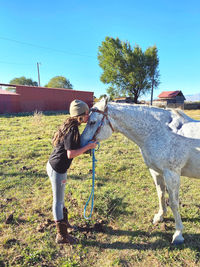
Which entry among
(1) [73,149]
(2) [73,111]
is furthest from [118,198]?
(2) [73,111]

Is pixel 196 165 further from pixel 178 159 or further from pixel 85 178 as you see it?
pixel 85 178

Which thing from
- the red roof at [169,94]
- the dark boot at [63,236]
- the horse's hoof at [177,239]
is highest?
the red roof at [169,94]

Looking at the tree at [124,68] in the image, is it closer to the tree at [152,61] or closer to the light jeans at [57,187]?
the tree at [152,61]

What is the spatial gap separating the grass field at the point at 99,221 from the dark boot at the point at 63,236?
78 mm

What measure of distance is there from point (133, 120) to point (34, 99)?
65.8 ft

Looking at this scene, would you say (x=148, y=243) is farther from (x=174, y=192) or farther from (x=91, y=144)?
(x=91, y=144)

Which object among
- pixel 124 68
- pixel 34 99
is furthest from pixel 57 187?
pixel 124 68

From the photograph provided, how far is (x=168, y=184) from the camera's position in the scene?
7.86ft

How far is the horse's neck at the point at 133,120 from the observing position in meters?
2.42

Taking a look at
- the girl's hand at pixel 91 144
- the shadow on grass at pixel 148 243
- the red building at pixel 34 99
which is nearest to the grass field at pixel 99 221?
the shadow on grass at pixel 148 243

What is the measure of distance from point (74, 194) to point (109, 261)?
1707 millimetres

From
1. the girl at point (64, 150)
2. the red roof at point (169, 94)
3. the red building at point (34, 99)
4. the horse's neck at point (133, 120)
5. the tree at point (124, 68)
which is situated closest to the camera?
the girl at point (64, 150)

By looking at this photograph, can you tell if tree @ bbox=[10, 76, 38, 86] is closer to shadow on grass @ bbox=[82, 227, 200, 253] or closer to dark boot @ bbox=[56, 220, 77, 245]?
dark boot @ bbox=[56, 220, 77, 245]

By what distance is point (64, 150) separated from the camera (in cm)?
225
